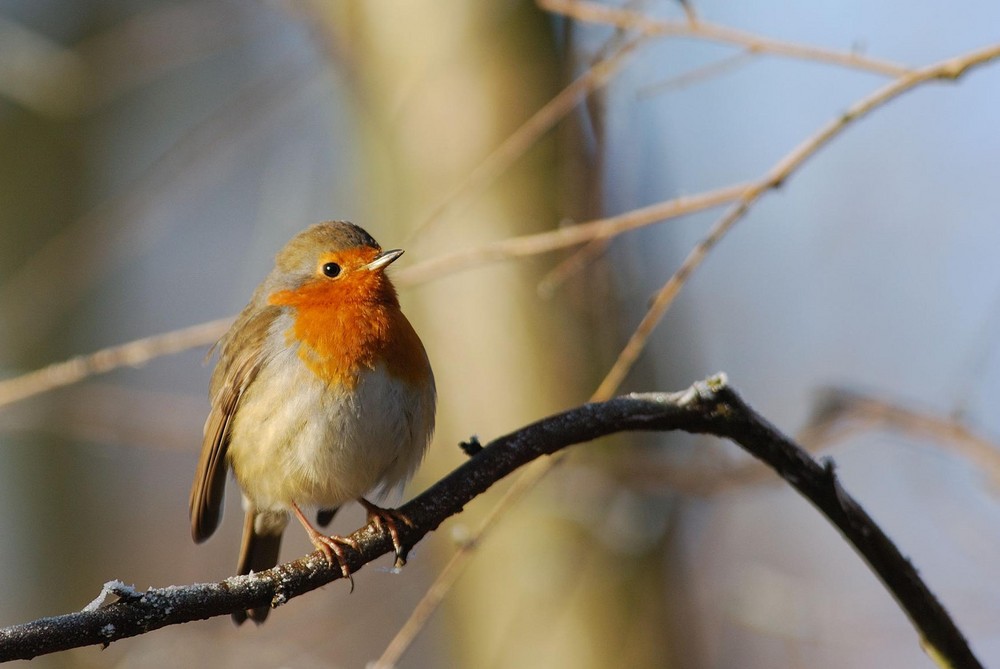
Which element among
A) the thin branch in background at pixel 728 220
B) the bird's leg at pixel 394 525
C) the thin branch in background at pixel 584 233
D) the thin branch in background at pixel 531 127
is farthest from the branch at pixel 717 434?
the thin branch in background at pixel 531 127

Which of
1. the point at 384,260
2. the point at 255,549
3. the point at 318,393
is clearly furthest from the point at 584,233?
the point at 255,549

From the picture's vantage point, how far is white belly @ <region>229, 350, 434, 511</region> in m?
2.76

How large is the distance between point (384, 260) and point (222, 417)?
732 mm

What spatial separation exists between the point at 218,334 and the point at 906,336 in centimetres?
605

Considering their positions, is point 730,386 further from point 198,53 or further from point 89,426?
point 198,53

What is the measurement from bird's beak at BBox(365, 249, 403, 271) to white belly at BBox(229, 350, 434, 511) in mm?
348

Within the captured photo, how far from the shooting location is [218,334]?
8.78 feet

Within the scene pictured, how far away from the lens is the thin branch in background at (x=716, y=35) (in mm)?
2295

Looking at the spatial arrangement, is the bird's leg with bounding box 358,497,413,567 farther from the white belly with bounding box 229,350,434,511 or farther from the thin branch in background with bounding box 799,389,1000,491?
the thin branch in background with bounding box 799,389,1000,491

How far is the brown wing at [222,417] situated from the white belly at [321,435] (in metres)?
0.06

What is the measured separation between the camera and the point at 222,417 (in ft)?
10.1

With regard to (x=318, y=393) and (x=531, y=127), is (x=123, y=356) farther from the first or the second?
(x=531, y=127)

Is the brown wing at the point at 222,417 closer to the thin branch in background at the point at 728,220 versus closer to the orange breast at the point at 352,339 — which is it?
the orange breast at the point at 352,339

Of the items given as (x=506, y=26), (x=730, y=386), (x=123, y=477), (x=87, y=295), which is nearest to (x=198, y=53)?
(x=506, y=26)
